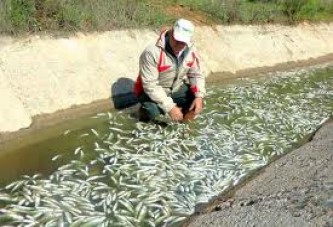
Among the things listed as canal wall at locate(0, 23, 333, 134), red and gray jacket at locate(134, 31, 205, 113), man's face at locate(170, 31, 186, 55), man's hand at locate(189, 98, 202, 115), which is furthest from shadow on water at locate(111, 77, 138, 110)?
man's face at locate(170, 31, 186, 55)

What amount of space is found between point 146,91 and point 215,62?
7.77 meters

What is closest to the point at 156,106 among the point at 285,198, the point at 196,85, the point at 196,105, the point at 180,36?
the point at 196,105

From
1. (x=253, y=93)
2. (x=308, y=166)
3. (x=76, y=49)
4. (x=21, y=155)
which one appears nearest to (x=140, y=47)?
(x=76, y=49)

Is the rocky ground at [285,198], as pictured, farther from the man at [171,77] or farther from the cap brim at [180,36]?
the cap brim at [180,36]

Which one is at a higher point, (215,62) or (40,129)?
(40,129)

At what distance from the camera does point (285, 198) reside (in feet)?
27.6

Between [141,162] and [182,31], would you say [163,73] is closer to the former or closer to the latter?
[182,31]

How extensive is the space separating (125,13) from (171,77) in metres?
6.00

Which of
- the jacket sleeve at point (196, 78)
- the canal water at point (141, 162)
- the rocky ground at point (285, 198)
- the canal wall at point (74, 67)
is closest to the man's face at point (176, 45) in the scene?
the jacket sleeve at point (196, 78)

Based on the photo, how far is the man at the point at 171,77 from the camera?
1101 centimetres

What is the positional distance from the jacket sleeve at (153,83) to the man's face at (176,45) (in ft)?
1.36

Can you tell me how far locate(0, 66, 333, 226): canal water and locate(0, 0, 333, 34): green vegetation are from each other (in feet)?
10.4

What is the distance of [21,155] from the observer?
1049 cm

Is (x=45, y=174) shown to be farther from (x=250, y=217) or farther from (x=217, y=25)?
(x=217, y=25)
